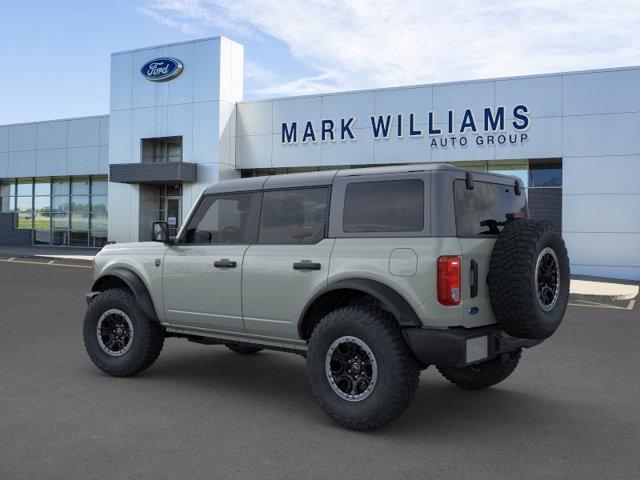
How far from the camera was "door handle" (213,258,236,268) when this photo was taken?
5.91 meters

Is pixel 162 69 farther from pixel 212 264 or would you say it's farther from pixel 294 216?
pixel 294 216

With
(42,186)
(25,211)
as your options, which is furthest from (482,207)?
(25,211)

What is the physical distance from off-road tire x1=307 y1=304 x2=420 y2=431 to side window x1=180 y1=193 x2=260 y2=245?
4.17 ft

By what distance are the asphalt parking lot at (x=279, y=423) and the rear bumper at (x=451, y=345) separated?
1.93 ft

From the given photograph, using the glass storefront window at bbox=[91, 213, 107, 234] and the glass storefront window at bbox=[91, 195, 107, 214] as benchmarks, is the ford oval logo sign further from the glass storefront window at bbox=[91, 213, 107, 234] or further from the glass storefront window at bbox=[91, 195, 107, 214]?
the glass storefront window at bbox=[91, 213, 107, 234]

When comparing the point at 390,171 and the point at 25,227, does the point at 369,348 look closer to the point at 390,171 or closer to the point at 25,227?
the point at 390,171

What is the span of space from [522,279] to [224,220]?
280cm

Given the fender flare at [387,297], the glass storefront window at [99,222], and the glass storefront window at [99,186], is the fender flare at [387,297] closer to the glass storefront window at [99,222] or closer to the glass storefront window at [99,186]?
the glass storefront window at [99,222]

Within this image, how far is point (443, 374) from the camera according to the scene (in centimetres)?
636

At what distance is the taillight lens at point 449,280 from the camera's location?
4.71 m

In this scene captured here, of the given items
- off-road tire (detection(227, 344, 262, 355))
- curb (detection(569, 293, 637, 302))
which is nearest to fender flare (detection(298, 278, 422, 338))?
off-road tire (detection(227, 344, 262, 355))

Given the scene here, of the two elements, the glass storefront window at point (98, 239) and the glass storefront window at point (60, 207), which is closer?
the glass storefront window at point (98, 239)

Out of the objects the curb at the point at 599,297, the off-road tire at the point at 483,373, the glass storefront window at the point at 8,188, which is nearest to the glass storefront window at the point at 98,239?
the glass storefront window at the point at 8,188

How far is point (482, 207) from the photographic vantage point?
533cm
